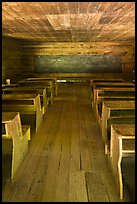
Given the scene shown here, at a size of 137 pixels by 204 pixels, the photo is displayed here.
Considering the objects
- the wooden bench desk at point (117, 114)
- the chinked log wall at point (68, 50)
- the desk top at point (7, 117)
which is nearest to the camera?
the desk top at point (7, 117)

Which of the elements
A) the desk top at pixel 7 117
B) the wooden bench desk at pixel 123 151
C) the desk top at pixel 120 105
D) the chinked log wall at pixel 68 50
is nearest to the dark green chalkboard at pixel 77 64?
the chinked log wall at pixel 68 50

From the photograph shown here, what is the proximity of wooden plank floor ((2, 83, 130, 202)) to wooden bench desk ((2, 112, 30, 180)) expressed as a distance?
12cm

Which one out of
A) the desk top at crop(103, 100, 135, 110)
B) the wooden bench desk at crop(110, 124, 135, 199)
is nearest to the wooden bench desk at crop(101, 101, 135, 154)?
the desk top at crop(103, 100, 135, 110)

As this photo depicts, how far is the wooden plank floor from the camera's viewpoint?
2.57 metres

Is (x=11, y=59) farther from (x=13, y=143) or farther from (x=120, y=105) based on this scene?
(x=13, y=143)

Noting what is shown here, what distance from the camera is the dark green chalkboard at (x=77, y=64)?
1252cm

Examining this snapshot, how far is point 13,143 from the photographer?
117 inches

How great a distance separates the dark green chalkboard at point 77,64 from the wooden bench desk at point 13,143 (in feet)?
30.6

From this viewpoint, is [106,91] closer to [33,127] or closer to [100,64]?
[33,127]

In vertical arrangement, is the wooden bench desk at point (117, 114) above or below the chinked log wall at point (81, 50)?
below

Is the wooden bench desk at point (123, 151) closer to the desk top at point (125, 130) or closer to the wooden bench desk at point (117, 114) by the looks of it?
the desk top at point (125, 130)

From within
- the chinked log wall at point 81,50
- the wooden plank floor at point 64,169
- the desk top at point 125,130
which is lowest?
the wooden plank floor at point 64,169

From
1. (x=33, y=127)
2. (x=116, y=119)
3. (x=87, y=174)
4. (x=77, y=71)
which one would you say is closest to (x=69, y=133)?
(x=33, y=127)

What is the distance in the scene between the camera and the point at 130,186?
8.95 feet
